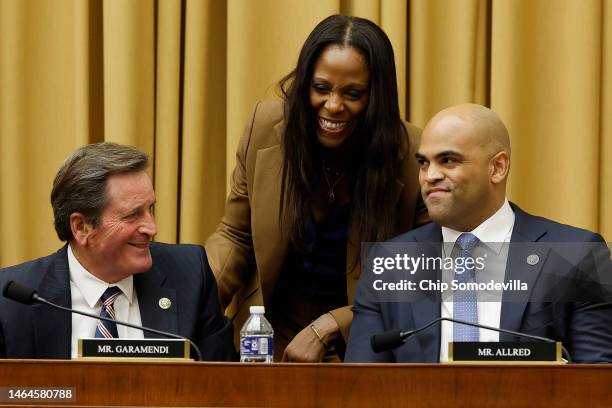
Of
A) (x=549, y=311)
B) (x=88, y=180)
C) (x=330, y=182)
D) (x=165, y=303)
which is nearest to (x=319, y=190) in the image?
(x=330, y=182)

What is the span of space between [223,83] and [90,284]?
1374 mm

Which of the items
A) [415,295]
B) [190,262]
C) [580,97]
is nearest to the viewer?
[415,295]

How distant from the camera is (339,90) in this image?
10.2 ft

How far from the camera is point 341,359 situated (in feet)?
10.4

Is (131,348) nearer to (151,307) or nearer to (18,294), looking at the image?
(18,294)

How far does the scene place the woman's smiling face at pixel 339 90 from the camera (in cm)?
309

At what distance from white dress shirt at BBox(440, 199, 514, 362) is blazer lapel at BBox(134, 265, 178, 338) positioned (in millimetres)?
674

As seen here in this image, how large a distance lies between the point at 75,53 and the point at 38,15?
249 mm

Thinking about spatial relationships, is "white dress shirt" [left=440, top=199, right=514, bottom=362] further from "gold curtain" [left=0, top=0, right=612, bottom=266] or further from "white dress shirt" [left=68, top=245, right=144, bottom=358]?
"gold curtain" [left=0, top=0, right=612, bottom=266]

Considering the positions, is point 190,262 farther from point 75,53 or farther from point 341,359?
point 75,53

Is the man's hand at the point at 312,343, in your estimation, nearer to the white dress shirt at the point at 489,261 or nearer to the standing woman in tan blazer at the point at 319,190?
the standing woman in tan blazer at the point at 319,190

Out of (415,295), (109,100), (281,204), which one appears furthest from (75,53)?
(415,295)

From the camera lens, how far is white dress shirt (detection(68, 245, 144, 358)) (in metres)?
2.81

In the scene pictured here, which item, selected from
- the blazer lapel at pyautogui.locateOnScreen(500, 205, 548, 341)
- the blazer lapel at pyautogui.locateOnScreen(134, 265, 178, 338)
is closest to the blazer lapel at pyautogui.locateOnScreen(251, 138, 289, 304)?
the blazer lapel at pyautogui.locateOnScreen(134, 265, 178, 338)
